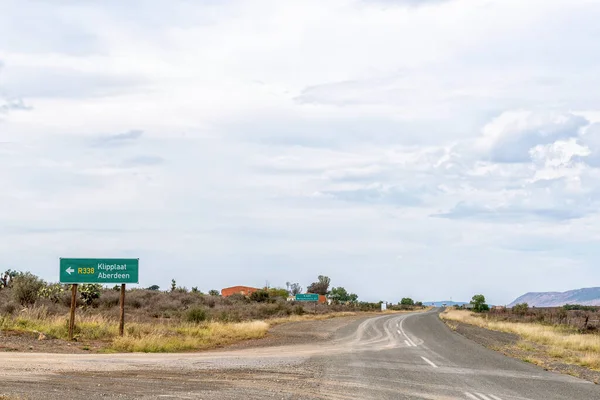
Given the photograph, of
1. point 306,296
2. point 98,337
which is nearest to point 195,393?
point 98,337

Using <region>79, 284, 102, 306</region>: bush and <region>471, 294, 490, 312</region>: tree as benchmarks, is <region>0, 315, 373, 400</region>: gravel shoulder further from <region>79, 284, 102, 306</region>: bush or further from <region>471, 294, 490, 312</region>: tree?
<region>471, 294, 490, 312</region>: tree

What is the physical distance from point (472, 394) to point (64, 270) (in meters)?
17.2

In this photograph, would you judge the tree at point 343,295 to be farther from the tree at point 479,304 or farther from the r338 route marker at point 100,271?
the r338 route marker at point 100,271

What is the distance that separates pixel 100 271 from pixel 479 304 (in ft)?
419

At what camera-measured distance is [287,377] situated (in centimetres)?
1600

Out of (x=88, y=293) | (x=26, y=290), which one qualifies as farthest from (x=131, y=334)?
(x=88, y=293)

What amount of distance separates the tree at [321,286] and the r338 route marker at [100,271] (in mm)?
138876

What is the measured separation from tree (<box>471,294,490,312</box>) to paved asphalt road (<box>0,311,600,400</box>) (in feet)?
382

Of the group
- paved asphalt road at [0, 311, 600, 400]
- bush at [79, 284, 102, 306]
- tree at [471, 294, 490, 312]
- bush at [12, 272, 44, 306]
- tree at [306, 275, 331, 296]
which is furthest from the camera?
tree at [306, 275, 331, 296]

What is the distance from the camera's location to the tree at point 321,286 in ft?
545

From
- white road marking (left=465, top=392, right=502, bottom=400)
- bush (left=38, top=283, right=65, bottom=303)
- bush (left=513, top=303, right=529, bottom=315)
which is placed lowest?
bush (left=513, top=303, right=529, bottom=315)

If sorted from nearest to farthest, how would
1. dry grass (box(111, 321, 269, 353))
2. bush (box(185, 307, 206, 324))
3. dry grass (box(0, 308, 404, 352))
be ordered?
dry grass (box(111, 321, 269, 353)) → dry grass (box(0, 308, 404, 352)) → bush (box(185, 307, 206, 324))

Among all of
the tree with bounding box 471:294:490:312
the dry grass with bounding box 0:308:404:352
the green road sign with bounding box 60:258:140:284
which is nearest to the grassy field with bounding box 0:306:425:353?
the dry grass with bounding box 0:308:404:352

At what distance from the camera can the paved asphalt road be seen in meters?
12.8
